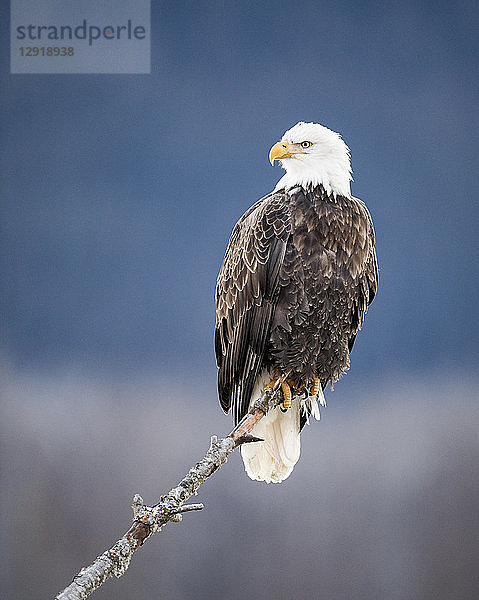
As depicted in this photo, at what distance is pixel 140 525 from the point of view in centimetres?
134

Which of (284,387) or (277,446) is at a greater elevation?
(284,387)

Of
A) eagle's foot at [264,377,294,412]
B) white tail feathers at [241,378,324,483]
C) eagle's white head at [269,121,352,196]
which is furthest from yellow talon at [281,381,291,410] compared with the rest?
eagle's white head at [269,121,352,196]

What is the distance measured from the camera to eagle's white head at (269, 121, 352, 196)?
75.5 inches

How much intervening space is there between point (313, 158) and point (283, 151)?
9 cm

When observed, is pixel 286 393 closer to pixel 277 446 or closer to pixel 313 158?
pixel 277 446

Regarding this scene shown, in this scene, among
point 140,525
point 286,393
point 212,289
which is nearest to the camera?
point 140,525

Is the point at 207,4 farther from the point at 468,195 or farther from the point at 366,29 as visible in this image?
the point at 468,195

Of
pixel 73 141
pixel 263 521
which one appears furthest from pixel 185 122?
pixel 263 521

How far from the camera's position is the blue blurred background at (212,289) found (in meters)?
2.46

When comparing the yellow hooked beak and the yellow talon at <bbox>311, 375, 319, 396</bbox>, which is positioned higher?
the yellow hooked beak

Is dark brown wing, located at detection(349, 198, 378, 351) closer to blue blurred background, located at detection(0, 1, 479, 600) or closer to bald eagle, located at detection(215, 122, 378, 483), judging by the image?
bald eagle, located at detection(215, 122, 378, 483)

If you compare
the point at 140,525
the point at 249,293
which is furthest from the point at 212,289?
the point at 140,525

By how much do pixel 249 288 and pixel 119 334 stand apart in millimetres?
772

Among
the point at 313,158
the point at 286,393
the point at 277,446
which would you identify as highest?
the point at 313,158
